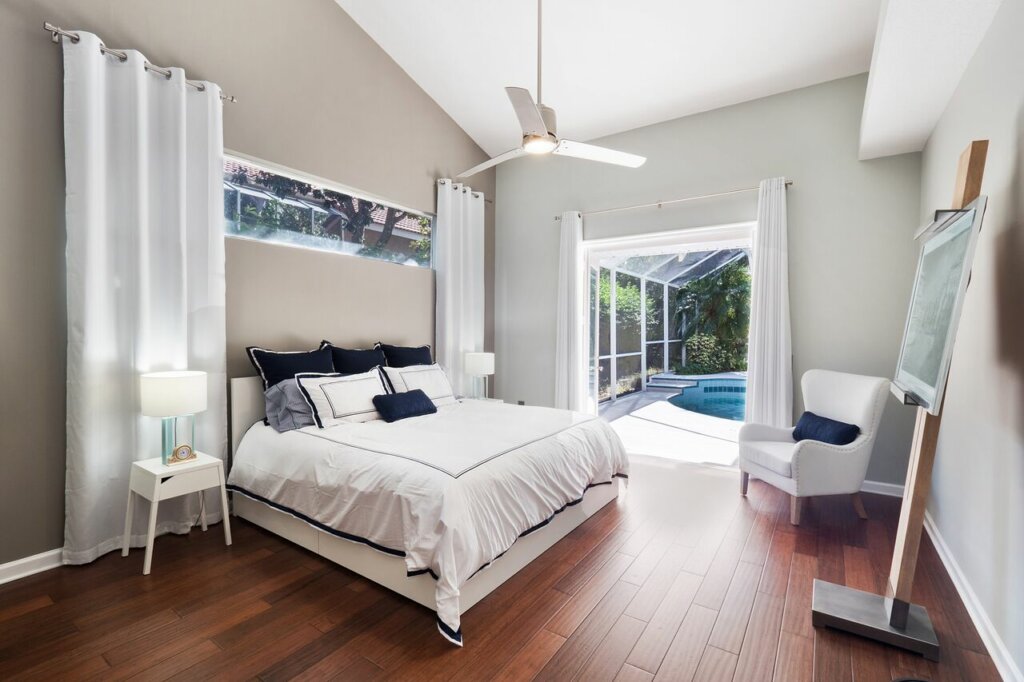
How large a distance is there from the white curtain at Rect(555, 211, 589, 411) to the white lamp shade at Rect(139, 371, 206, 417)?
3313mm

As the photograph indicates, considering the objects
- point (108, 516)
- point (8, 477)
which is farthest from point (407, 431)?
point (8, 477)

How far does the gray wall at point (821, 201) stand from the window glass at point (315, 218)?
6.81ft

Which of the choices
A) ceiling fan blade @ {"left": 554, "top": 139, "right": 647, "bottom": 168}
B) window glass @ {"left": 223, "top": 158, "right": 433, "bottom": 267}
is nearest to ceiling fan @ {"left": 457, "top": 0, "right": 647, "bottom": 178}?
ceiling fan blade @ {"left": 554, "top": 139, "right": 647, "bottom": 168}

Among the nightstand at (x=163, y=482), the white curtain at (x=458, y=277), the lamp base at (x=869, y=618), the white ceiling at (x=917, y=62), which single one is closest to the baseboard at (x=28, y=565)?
the nightstand at (x=163, y=482)

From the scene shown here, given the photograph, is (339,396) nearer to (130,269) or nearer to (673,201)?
(130,269)

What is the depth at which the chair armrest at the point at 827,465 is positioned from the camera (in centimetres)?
300

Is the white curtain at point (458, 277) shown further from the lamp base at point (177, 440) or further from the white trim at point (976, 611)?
the white trim at point (976, 611)

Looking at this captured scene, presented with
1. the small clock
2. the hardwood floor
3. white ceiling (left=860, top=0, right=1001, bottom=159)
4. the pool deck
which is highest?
white ceiling (left=860, top=0, right=1001, bottom=159)

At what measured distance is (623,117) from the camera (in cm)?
450

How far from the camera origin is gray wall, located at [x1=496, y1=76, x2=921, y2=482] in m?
3.57

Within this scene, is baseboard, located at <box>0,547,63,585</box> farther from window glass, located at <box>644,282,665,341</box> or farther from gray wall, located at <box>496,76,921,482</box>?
gray wall, located at <box>496,76,921,482</box>

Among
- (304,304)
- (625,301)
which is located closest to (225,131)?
(304,304)

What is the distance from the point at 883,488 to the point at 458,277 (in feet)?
13.2

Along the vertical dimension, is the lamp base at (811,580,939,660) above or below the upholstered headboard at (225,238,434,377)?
below
